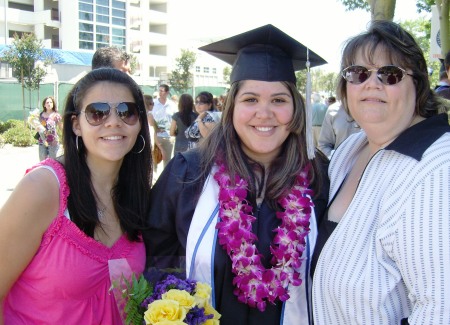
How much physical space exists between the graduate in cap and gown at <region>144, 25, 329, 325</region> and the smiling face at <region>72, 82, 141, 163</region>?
0.28 meters

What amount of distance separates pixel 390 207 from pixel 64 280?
4.50 feet

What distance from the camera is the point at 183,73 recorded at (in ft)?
105

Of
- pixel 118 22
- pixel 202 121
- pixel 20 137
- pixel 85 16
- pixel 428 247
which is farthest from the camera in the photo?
pixel 118 22

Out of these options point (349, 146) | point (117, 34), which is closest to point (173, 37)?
point (117, 34)

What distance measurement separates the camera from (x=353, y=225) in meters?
1.84

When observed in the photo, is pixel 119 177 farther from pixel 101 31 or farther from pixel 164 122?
pixel 101 31

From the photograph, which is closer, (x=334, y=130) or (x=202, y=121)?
(x=334, y=130)

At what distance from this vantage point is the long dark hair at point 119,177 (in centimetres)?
207

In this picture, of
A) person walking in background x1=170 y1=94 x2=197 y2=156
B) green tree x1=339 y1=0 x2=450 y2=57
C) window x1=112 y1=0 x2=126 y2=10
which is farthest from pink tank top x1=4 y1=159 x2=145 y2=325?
window x1=112 y1=0 x2=126 y2=10

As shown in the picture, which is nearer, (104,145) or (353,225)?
(353,225)

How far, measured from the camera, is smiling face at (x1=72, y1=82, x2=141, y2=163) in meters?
2.14

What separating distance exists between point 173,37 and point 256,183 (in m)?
44.7

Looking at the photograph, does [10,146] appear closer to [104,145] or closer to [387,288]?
[104,145]

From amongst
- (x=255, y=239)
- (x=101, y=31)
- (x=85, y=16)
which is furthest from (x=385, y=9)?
(x=101, y=31)
